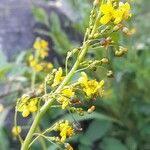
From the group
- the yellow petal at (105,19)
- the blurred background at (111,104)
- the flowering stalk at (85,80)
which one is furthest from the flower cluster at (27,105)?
the blurred background at (111,104)

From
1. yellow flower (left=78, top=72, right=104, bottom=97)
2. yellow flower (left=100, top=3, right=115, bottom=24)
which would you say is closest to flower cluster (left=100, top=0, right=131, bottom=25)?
yellow flower (left=100, top=3, right=115, bottom=24)

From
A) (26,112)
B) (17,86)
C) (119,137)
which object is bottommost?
(119,137)

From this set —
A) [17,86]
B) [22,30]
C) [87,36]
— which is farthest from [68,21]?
[87,36]

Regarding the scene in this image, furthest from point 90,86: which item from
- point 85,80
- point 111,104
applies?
point 111,104

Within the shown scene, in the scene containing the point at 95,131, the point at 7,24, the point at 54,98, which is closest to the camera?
the point at 54,98

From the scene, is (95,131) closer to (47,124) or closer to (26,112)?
(47,124)

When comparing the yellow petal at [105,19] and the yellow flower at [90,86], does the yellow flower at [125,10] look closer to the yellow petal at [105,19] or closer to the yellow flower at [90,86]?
the yellow petal at [105,19]
